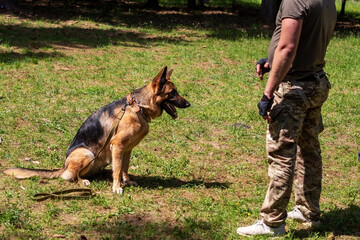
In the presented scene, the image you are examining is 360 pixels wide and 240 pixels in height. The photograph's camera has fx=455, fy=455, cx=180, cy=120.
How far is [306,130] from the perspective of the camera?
15.7ft

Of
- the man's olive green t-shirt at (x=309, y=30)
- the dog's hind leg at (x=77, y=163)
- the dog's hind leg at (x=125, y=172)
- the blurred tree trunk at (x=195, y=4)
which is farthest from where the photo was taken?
the blurred tree trunk at (x=195, y=4)

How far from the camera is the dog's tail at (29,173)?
19.2 ft

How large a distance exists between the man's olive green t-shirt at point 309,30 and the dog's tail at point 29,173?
319 centimetres

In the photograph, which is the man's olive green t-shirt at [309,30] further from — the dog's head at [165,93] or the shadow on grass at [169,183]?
the shadow on grass at [169,183]

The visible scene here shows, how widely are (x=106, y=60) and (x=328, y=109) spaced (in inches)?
242

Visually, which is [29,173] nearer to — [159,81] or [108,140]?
[108,140]

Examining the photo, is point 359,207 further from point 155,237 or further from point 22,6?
point 22,6

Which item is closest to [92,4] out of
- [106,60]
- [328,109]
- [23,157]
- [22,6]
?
[22,6]

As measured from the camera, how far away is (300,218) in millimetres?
5207

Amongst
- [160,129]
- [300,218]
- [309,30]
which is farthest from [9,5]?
[309,30]

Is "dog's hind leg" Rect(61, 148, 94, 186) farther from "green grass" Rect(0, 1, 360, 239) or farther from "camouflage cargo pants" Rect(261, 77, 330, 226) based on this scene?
"camouflage cargo pants" Rect(261, 77, 330, 226)

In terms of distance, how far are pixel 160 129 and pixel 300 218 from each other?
3.92 m

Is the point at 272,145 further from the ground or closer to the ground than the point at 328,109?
further from the ground

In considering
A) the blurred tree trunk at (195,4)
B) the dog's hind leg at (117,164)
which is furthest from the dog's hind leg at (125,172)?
the blurred tree trunk at (195,4)
